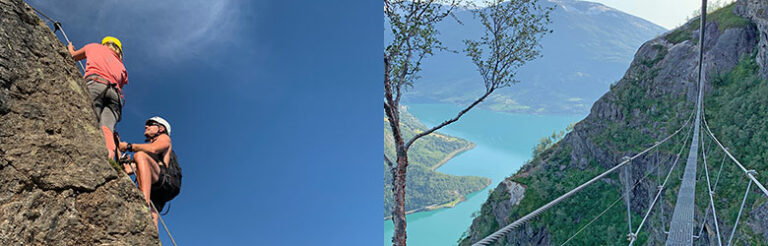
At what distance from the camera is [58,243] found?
108 centimetres

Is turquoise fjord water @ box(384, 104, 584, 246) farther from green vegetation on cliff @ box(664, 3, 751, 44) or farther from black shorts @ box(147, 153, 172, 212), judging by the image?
black shorts @ box(147, 153, 172, 212)

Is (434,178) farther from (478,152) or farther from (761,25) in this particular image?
(761,25)

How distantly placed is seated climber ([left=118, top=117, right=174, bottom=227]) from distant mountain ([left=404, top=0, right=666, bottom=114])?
171ft

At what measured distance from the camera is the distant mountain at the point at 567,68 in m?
59.2

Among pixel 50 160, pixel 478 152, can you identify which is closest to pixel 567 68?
pixel 478 152

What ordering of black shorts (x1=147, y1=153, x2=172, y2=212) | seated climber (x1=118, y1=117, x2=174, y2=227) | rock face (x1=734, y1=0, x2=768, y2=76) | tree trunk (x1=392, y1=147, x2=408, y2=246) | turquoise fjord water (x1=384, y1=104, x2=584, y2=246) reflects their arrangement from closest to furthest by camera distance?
seated climber (x1=118, y1=117, x2=174, y2=227), black shorts (x1=147, y1=153, x2=172, y2=212), tree trunk (x1=392, y1=147, x2=408, y2=246), rock face (x1=734, y1=0, x2=768, y2=76), turquoise fjord water (x1=384, y1=104, x2=584, y2=246)

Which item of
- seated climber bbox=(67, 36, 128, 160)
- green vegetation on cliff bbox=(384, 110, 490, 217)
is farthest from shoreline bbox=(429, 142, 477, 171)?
seated climber bbox=(67, 36, 128, 160)

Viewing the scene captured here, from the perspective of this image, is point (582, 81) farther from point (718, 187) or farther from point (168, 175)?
point (168, 175)

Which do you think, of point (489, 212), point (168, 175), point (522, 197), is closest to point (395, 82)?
point (168, 175)

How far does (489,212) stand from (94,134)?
25091 mm

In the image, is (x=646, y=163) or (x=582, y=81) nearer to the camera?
(x=646, y=163)

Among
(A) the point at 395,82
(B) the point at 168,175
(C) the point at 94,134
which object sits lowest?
(C) the point at 94,134

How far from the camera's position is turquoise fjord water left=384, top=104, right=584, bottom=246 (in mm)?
55000

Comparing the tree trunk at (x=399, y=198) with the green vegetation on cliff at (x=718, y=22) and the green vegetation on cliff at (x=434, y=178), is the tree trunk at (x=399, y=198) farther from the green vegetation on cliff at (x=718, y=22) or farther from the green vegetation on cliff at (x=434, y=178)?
the green vegetation on cliff at (x=434, y=178)
